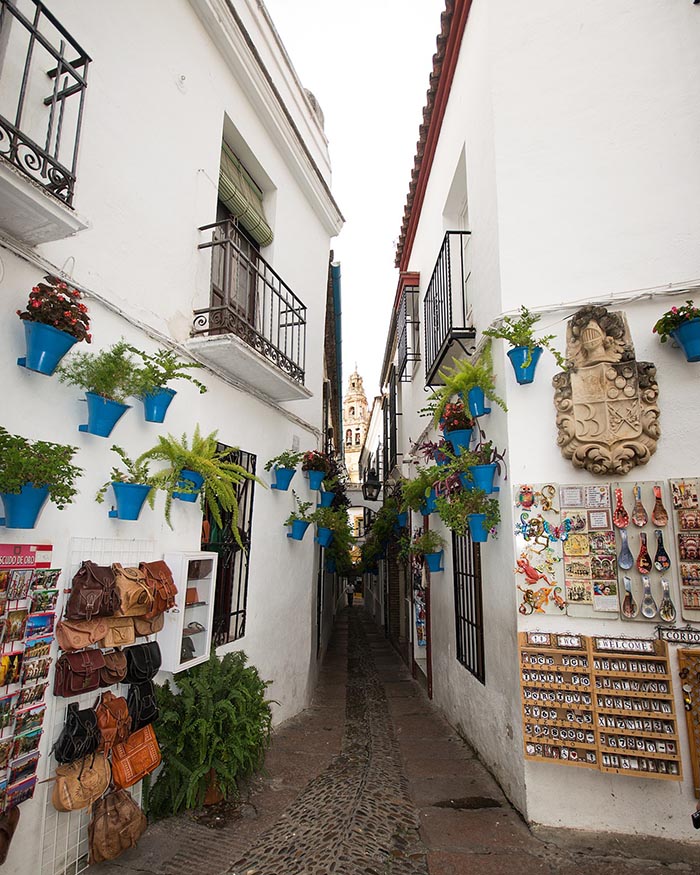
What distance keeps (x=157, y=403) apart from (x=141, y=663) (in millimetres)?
1872

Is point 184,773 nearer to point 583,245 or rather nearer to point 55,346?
point 55,346

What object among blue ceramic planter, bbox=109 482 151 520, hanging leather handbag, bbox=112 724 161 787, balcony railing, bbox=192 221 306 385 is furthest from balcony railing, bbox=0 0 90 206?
hanging leather handbag, bbox=112 724 161 787

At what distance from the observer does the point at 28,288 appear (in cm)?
317

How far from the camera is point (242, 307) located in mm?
6301

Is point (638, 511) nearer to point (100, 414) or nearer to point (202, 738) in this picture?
point (202, 738)

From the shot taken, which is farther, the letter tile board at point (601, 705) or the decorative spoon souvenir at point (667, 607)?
the decorative spoon souvenir at point (667, 607)

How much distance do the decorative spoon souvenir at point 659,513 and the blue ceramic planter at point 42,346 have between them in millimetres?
4187

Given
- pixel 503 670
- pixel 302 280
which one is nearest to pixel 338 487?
pixel 302 280

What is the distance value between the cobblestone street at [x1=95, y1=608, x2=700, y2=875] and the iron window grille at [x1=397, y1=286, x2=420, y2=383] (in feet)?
20.9

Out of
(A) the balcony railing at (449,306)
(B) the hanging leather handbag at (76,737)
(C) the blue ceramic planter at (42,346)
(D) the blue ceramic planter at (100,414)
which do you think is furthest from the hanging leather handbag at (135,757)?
(A) the balcony railing at (449,306)

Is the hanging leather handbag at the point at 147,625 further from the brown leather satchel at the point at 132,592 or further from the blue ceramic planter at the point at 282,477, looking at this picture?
the blue ceramic planter at the point at 282,477

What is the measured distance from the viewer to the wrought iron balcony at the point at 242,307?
498 cm

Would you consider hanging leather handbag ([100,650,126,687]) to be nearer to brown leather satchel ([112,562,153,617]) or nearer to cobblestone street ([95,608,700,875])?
brown leather satchel ([112,562,153,617])

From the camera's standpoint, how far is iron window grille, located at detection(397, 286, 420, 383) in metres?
9.86
